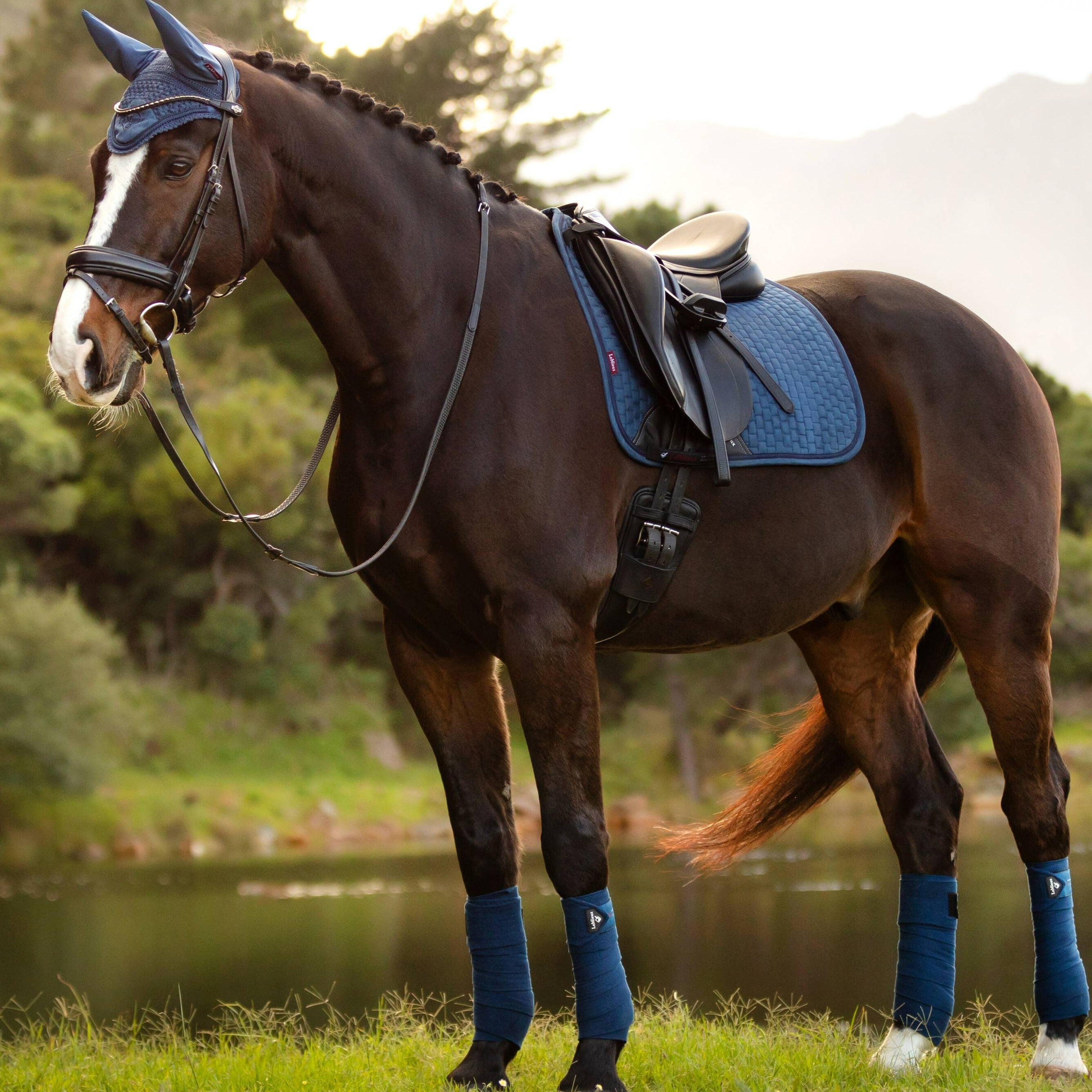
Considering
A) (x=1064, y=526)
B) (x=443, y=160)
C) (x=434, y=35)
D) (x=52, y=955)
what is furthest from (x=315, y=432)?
(x=443, y=160)

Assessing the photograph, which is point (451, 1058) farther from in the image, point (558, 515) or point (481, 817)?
point (558, 515)

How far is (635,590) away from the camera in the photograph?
3.19 meters

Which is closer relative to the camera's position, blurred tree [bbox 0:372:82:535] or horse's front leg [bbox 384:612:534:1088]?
horse's front leg [bbox 384:612:534:1088]

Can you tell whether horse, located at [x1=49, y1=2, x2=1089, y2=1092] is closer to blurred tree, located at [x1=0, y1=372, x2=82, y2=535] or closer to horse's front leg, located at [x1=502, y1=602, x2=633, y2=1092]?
horse's front leg, located at [x1=502, y1=602, x2=633, y2=1092]

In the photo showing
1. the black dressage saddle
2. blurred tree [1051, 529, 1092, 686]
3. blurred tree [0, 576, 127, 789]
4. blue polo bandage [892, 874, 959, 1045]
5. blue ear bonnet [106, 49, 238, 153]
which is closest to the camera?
blue ear bonnet [106, 49, 238, 153]

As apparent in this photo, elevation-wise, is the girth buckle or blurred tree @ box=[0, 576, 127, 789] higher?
the girth buckle

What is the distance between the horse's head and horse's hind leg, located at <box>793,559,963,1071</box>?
2.16 metres

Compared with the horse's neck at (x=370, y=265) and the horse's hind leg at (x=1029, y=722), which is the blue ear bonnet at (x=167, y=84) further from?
the horse's hind leg at (x=1029, y=722)

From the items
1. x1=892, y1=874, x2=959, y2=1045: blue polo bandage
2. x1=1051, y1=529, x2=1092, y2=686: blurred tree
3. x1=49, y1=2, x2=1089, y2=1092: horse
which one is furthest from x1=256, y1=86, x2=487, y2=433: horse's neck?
x1=1051, y1=529, x2=1092, y2=686: blurred tree

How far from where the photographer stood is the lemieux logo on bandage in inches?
118

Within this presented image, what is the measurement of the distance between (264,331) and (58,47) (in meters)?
12.4

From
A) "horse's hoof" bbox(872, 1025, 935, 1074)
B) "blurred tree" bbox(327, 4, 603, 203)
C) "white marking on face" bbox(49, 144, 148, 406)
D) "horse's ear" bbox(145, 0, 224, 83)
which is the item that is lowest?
"horse's hoof" bbox(872, 1025, 935, 1074)

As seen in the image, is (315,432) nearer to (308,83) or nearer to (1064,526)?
(1064,526)

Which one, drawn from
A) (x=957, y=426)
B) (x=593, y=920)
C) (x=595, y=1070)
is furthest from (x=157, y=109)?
(x=595, y=1070)
